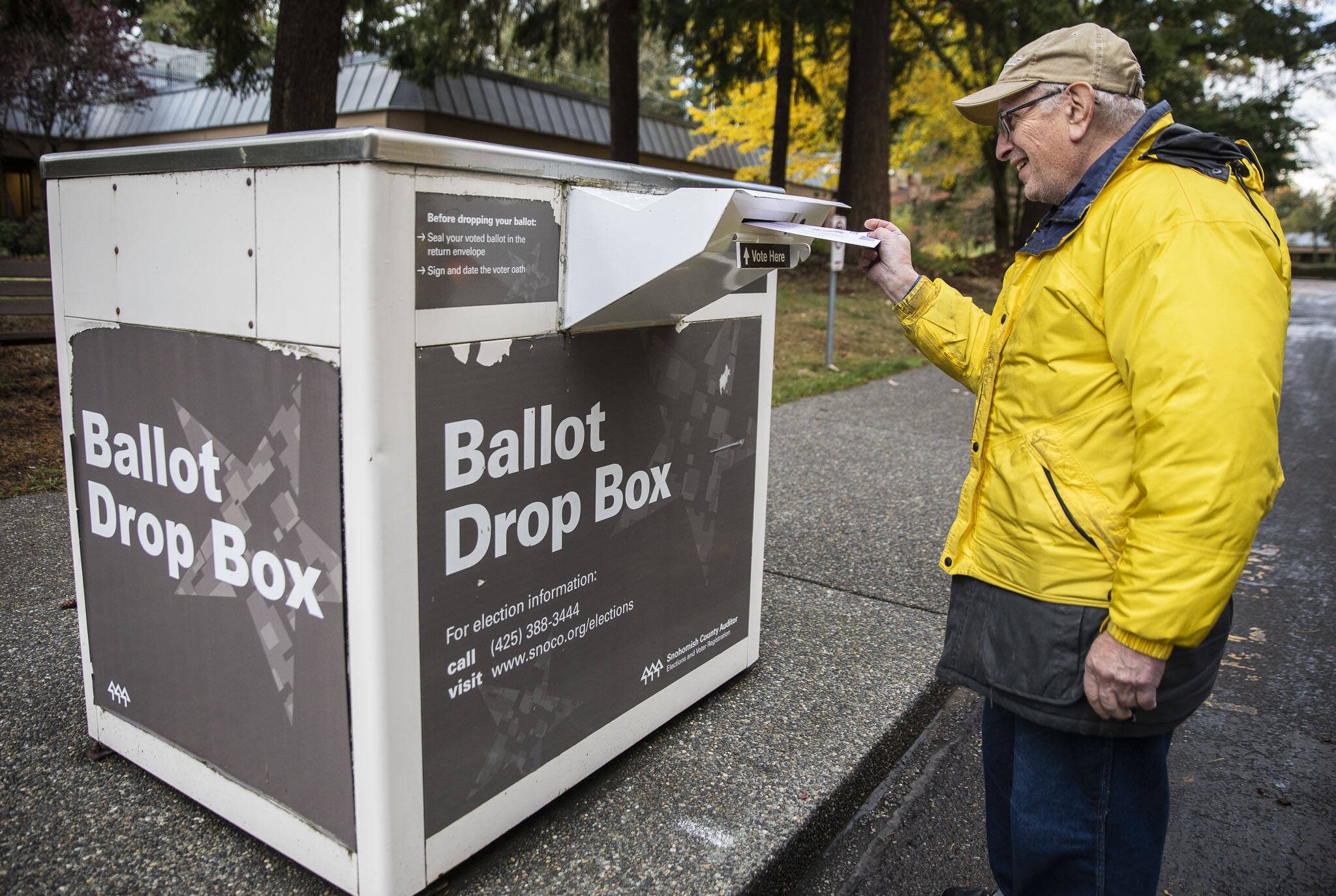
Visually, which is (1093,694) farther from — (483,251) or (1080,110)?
(483,251)

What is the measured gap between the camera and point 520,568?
2277mm

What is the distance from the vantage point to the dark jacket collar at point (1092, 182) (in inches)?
71.6

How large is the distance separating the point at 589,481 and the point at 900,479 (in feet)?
12.6

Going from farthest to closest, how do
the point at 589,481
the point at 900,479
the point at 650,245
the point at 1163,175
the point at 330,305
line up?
the point at 900,479, the point at 589,481, the point at 650,245, the point at 330,305, the point at 1163,175

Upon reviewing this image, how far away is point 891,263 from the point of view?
2.35 meters

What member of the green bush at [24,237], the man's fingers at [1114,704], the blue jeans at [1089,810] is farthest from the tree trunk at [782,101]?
the man's fingers at [1114,704]

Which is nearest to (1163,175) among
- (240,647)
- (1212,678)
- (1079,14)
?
(1212,678)

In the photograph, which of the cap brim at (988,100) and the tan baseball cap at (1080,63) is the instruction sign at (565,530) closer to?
the cap brim at (988,100)

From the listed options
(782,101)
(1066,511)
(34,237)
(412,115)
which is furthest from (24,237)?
(1066,511)

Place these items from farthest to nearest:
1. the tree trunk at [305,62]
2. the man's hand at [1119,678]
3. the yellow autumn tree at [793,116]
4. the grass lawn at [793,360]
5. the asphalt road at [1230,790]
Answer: the yellow autumn tree at [793,116]
the tree trunk at [305,62]
the grass lawn at [793,360]
the asphalt road at [1230,790]
the man's hand at [1119,678]

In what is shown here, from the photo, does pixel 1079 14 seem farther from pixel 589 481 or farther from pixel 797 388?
pixel 589 481

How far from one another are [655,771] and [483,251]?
4.96 feet

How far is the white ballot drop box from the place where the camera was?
75.2 inches

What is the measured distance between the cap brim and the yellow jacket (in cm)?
22
